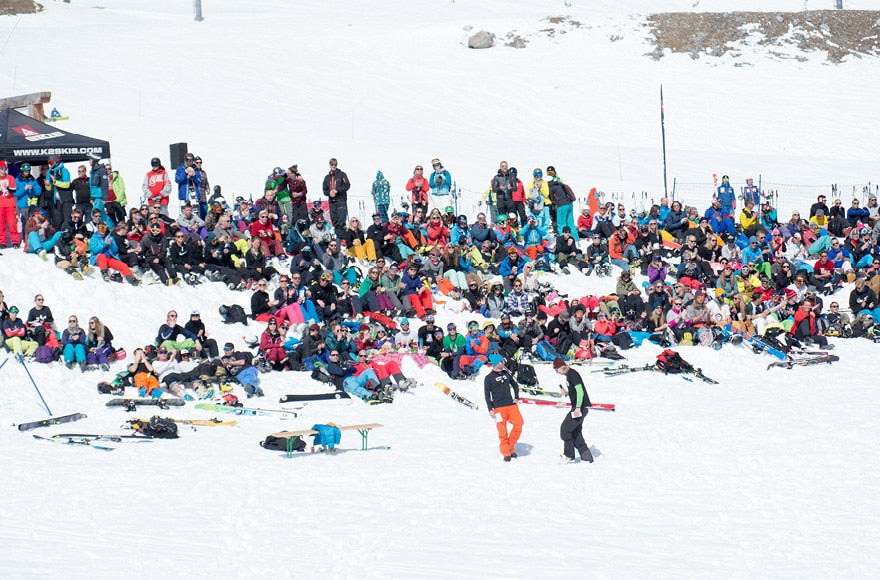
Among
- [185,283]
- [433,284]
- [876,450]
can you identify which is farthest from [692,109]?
[876,450]

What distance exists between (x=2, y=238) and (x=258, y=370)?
5304mm

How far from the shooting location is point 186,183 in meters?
21.2

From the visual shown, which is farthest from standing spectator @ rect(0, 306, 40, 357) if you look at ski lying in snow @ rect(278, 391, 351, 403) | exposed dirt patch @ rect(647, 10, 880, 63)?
exposed dirt patch @ rect(647, 10, 880, 63)

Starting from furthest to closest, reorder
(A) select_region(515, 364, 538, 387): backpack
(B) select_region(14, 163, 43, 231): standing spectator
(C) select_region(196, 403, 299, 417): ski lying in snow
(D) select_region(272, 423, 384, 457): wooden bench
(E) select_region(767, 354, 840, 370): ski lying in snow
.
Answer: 1. (B) select_region(14, 163, 43, 231): standing spectator
2. (E) select_region(767, 354, 840, 370): ski lying in snow
3. (A) select_region(515, 364, 538, 387): backpack
4. (C) select_region(196, 403, 299, 417): ski lying in snow
5. (D) select_region(272, 423, 384, 457): wooden bench

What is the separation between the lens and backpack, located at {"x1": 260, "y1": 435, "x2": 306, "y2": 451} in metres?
13.1

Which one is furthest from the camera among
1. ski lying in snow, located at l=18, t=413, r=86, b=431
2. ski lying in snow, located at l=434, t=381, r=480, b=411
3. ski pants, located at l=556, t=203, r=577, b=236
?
ski pants, located at l=556, t=203, r=577, b=236

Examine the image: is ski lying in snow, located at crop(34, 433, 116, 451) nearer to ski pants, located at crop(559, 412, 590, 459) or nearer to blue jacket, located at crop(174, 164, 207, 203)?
ski pants, located at crop(559, 412, 590, 459)

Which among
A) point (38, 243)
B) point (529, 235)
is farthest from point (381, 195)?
point (38, 243)

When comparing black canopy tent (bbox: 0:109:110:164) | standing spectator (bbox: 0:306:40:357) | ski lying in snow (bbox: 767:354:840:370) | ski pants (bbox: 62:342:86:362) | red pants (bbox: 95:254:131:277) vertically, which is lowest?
ski lying in snow (bbox: 767:354:840:370)

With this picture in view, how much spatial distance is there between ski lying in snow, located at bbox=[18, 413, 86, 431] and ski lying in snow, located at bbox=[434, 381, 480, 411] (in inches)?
200

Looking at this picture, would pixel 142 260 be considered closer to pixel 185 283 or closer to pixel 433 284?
pixel 185 283

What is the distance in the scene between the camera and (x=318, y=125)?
37125 mm

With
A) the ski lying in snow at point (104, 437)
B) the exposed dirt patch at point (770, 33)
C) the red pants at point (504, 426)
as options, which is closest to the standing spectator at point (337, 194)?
the ski lying in snow at point (104, 437)

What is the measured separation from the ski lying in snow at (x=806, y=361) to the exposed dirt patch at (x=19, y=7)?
1799 inches
